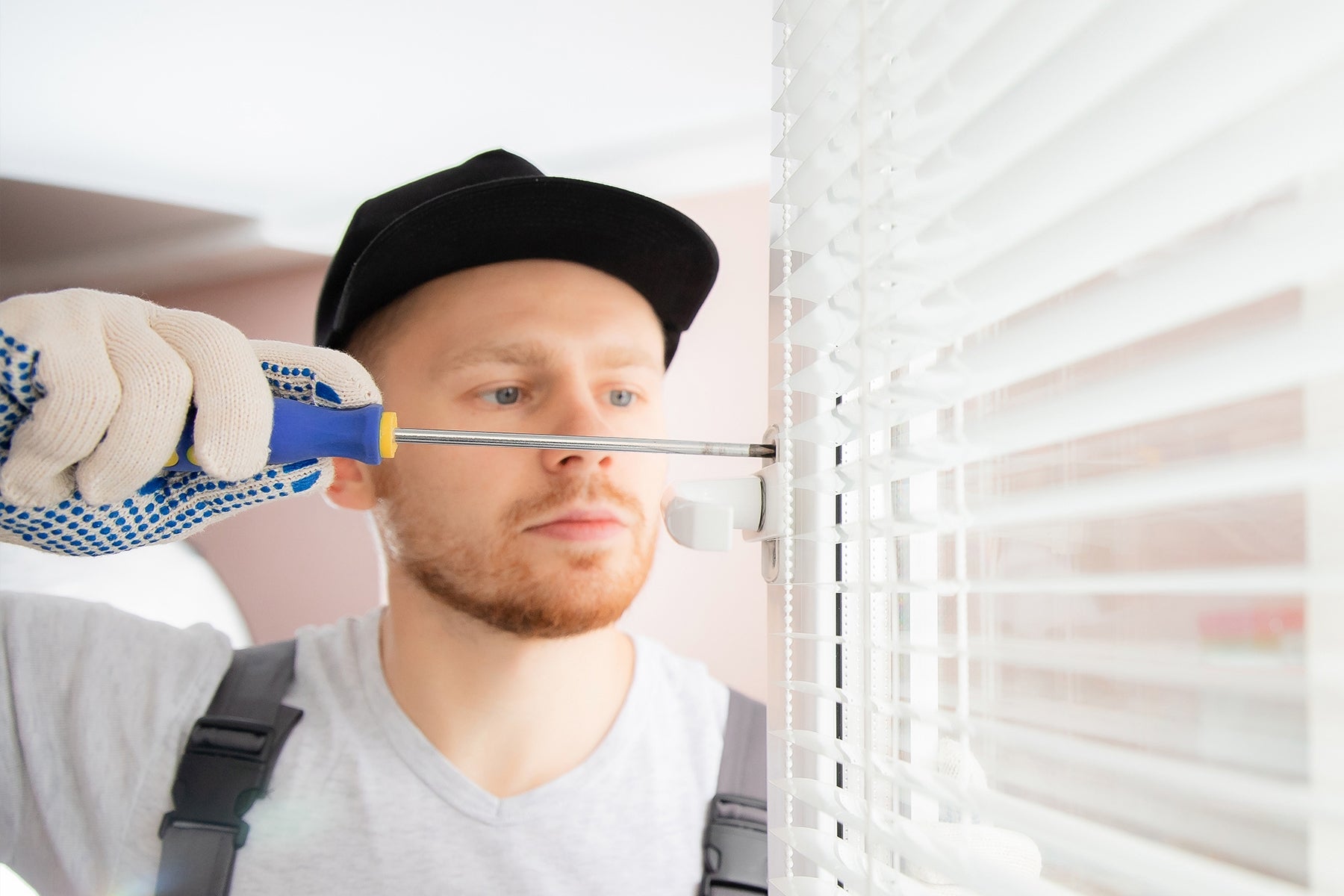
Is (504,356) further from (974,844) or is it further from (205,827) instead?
(974,844)

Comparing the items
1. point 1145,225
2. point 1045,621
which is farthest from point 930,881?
point 1145,225

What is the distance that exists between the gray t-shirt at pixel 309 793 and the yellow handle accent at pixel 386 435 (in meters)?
0.77

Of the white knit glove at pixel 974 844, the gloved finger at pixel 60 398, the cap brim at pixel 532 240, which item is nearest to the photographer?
the white knit glove at pixel 974 844

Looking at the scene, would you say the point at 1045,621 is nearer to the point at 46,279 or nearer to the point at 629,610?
the point at 629,610

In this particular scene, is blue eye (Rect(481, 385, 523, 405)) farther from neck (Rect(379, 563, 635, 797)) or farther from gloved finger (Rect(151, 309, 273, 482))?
gloved finger (Rect(151, 309, 273, 482))

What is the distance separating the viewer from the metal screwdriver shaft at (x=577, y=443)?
66cm

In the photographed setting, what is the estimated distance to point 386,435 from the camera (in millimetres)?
618

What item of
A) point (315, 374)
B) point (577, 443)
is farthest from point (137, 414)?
point (577, 443)

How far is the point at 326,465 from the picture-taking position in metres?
0.69

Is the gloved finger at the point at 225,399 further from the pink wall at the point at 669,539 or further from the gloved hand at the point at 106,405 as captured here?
the pink wall at the point at 669,539

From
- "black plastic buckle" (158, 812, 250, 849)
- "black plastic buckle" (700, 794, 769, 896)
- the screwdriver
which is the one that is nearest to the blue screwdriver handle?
the screwdriver

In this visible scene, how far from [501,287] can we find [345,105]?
1.42 feet

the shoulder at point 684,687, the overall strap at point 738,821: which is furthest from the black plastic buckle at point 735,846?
the shoulder at point 684,687

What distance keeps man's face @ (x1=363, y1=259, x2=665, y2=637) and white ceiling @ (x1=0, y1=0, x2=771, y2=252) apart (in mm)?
319
